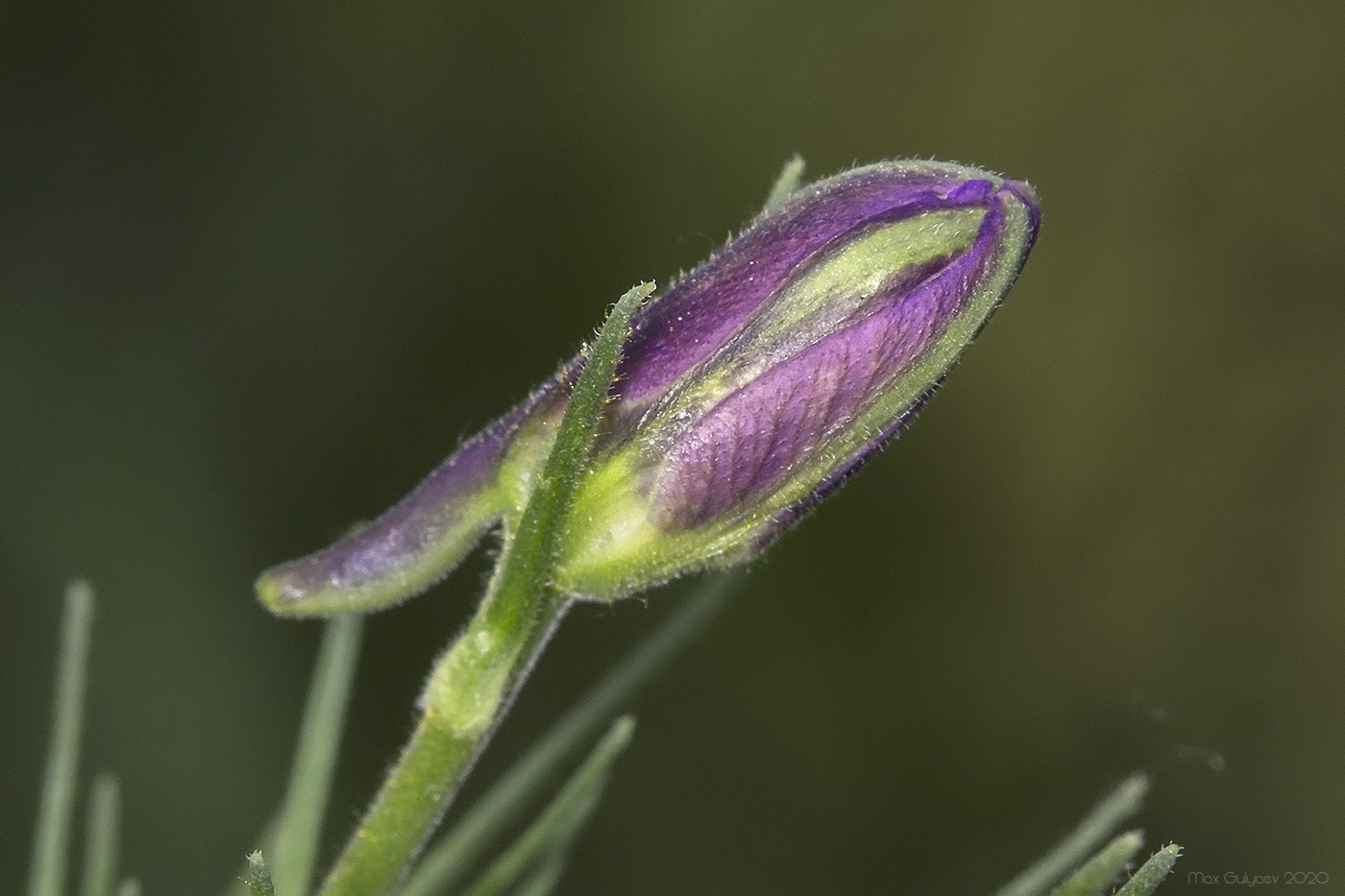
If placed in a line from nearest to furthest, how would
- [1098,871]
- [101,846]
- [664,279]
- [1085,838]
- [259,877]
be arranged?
[259,877] → [1098,871] → [1085,838] → [101,846] → [664,279]

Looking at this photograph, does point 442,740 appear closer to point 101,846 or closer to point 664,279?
point 101,846

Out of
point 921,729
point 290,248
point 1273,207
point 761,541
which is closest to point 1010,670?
point 921,729

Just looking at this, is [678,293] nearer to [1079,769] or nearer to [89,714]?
[1079,769]

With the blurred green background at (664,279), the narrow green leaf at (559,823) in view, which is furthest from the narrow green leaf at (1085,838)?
the blurred green background at (664,279)

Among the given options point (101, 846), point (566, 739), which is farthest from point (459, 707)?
point (101, 846)

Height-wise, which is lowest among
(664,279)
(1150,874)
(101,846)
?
(1150,874)

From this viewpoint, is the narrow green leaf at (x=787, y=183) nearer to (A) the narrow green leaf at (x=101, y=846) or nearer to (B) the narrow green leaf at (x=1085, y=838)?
(B) the narrow green leaf at (x=1085, y=838)
